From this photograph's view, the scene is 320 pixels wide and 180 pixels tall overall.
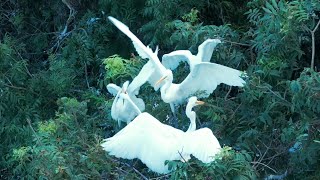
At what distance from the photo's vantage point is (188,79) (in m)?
5.34

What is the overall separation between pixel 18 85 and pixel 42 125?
119cm

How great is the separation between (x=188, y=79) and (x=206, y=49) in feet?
0.55

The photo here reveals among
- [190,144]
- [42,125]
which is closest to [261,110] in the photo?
[190,144]

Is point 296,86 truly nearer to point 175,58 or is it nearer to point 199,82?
point 199,82

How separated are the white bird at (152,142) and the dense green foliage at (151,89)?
84 mm

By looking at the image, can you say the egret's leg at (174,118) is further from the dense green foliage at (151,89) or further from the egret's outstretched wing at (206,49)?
the egret's outstretched wing at (206,49)

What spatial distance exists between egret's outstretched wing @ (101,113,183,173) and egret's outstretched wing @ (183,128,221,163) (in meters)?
0.12

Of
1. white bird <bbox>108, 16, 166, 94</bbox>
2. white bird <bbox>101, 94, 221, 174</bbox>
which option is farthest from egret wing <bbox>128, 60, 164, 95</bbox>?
white bird <bbox>101, 94, 221, 174</bbox>

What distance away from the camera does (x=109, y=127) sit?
→ 19.1 ft

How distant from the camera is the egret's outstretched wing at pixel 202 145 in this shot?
4.68 m

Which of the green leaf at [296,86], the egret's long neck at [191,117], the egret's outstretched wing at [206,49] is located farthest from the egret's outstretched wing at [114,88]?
the green leaf at [296,86]

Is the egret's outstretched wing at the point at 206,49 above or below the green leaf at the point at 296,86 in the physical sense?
above

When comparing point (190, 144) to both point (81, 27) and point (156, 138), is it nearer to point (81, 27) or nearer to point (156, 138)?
point (156, 138)

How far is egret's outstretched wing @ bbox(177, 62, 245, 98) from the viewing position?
5.29 meters
